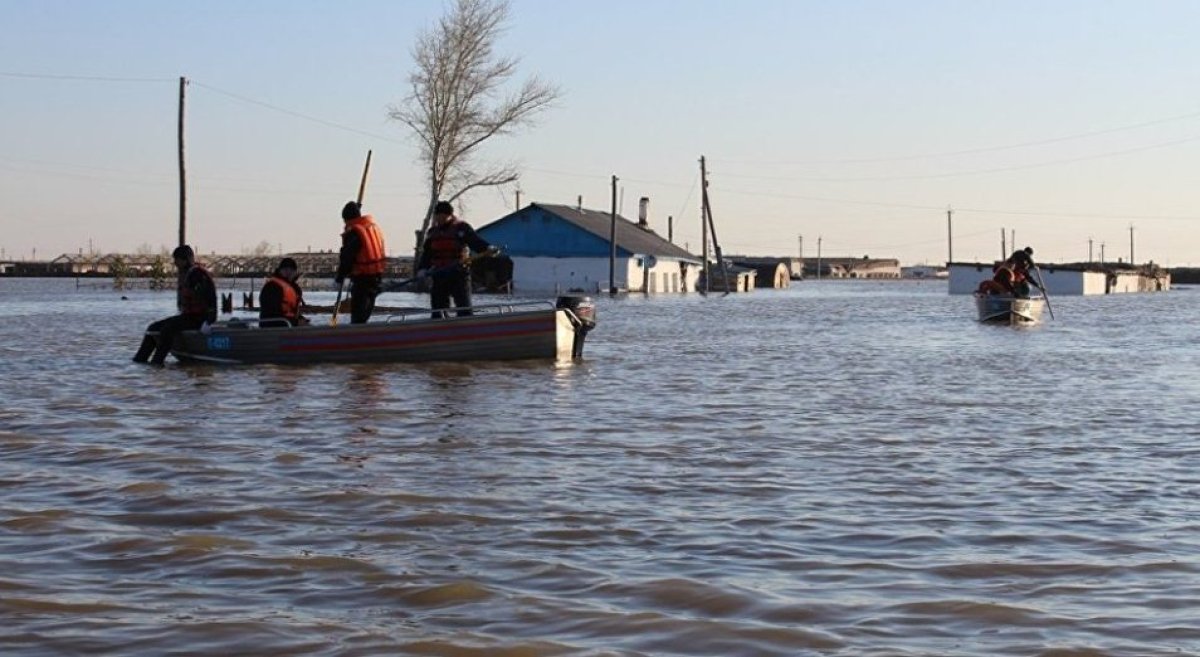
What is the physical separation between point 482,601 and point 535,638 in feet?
1.98

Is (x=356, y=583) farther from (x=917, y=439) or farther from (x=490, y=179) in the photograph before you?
(x=490, y=179)

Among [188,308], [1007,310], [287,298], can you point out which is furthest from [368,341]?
[1007,310]

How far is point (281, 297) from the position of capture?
19719 mm

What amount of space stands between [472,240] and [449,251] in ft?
1.41

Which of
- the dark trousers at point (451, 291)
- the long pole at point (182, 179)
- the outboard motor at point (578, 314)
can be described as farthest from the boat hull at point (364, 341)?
the long pole at point (182, 179)

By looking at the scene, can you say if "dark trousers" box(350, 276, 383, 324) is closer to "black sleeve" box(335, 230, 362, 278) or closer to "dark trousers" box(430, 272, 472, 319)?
"black sleeve" box(335, 230, 362, 278)

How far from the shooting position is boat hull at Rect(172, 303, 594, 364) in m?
19.3

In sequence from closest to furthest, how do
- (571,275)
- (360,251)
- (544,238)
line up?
(360,251)
(571,275)
(544,238)

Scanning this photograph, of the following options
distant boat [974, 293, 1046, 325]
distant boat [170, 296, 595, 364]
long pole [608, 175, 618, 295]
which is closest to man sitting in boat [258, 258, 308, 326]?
distant boat [170, 296, 595, 364]

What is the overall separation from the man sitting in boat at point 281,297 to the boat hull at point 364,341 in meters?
0.27

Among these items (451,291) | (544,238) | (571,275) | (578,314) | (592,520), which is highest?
(544,238)

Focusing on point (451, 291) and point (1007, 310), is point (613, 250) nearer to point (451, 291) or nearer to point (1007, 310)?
point (1007, 310)

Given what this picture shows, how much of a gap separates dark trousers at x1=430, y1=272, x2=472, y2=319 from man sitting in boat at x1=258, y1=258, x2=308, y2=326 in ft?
5.53

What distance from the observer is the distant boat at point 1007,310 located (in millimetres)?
35500
